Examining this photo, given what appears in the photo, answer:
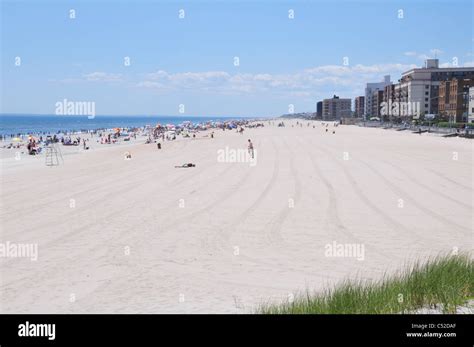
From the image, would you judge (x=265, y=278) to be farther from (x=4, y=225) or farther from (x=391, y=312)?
(x=4, y=225)

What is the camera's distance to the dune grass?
6.34 metres

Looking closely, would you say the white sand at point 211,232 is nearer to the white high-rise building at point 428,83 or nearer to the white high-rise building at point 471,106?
the white high-rise building at point 471,106

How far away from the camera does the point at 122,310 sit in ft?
27.1

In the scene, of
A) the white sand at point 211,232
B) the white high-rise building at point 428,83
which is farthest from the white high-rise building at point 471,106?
the white sand at point 211,232

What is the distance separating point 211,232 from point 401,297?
25.5 feet

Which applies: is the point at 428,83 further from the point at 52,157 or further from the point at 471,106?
the point at 52,157

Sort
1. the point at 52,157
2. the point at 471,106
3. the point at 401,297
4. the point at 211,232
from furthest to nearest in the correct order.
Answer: the point at 471,106, the point at 52,157, the point at 211,232, the point at 401,297

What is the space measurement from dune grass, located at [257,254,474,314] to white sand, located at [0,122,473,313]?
5.81 feet

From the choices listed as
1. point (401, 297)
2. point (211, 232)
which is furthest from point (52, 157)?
point (401, 297)

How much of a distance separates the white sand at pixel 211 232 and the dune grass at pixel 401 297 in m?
1.77

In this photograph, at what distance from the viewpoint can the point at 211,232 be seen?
13930 millimetres

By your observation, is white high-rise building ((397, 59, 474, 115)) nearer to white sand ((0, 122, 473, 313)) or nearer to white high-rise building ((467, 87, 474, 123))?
white high-rise building ((467, 87, 474, 123))

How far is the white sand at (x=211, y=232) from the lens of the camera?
30.6ft
